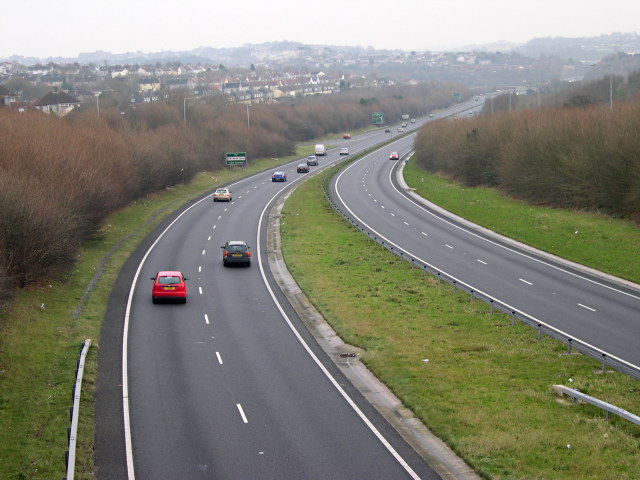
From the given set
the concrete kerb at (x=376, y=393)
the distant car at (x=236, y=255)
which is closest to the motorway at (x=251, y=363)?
the concrete kerb at (x=376, y=393)

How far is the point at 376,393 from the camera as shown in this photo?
86.5 ft

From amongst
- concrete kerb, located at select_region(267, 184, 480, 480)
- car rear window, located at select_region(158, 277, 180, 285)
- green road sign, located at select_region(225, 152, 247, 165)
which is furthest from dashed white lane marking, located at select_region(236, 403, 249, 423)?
green road sign, located at select_region(225, 152, 247, 165)

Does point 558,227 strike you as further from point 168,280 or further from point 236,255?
point 168,280

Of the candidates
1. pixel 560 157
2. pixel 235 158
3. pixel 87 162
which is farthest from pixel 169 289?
pixel 235 158

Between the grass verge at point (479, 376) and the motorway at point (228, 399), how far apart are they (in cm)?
163

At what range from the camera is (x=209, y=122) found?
127 metres

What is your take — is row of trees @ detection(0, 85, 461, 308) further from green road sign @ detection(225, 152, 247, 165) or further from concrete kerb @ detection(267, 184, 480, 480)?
concrete kerb @ detection(267, 184, 480, 480)

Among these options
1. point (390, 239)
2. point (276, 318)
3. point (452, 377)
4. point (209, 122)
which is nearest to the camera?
point (452, 377)

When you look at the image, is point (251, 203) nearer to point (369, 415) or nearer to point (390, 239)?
point (390, 239)

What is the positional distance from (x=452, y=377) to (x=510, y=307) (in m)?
10.4

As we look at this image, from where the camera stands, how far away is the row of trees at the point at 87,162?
40.2 m

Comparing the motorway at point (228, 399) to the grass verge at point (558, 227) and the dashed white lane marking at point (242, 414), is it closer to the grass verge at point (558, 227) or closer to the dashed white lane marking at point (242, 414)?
the dashed white lane marking at point (242, 414)

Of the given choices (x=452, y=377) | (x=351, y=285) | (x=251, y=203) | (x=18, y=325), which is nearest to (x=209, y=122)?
(x=251, y=203)

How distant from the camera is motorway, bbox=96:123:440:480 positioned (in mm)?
20406
